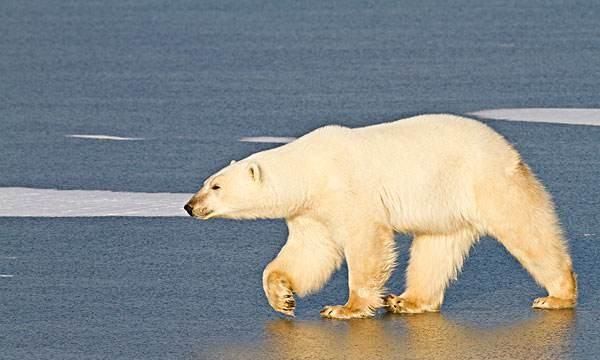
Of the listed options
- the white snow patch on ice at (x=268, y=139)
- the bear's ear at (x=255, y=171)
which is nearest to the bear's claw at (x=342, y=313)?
the bear's ear at (x=255, y=171)

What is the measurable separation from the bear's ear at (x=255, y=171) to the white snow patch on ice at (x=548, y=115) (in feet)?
20.5

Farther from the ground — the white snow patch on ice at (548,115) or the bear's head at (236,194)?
the white snow patch on ice at (548,115)

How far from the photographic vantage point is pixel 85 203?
11.4 meters

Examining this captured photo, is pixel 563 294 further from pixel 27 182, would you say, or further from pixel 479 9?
pixel 479 9

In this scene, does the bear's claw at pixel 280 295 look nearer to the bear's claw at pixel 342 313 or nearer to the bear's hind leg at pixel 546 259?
the bear's claw at pixel 342 313

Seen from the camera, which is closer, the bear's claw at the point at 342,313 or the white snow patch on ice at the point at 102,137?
the bear's claw at the point at 342,313

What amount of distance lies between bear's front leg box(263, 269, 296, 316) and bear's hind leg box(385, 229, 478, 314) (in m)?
0.47

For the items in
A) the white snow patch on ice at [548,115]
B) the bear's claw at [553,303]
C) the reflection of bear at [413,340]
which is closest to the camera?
the reflection of bear at [413,340]

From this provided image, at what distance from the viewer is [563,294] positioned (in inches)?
334

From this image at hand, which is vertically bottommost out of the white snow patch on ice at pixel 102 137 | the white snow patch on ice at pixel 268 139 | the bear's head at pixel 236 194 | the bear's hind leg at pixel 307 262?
the bear's hind leg at pixel 307 262

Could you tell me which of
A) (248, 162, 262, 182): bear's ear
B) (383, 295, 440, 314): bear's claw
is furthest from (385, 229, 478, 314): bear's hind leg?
(248, 162, 262, 182): bear's ear

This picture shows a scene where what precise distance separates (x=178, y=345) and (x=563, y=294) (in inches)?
73.9

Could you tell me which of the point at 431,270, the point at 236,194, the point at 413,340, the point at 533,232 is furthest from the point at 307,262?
the point at 533,232

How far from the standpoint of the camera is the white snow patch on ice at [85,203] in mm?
11016
